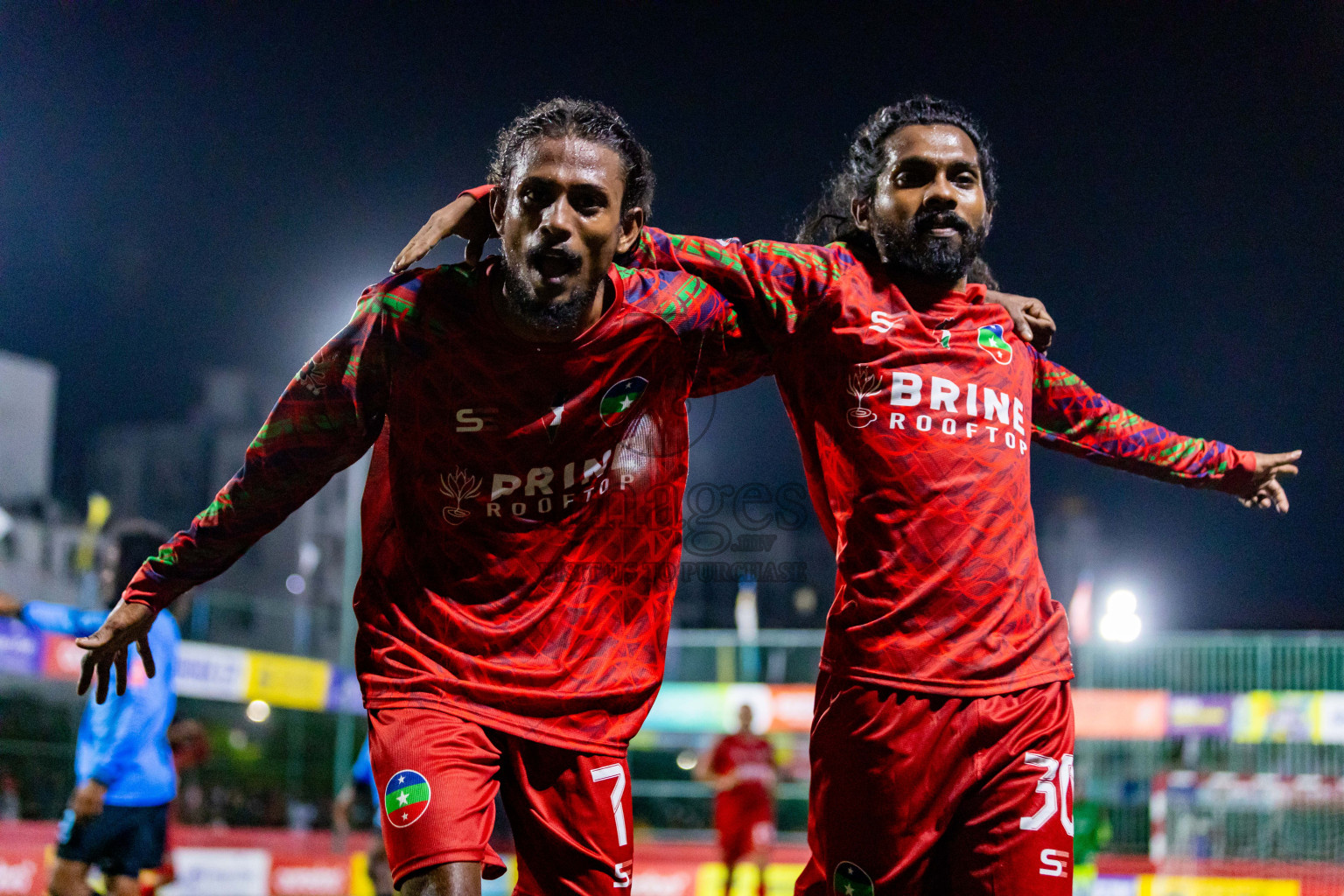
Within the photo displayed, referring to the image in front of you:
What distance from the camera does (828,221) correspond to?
3.31 meters

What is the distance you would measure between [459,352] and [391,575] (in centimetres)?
50

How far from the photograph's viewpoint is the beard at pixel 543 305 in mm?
2391

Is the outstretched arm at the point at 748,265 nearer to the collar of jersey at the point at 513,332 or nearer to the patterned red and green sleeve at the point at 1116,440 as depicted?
the collar of jersey at the point at 513,332

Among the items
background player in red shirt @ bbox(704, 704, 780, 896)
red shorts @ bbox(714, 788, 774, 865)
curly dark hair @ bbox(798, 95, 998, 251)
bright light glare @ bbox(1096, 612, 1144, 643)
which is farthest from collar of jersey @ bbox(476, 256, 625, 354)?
bright light glare @ bbox(1096, 612, 1144, 643)

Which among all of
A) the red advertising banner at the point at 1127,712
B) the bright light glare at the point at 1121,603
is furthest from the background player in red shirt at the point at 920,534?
the bright light glare at the point at 1121,603

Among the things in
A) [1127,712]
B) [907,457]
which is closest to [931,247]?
[907,457]

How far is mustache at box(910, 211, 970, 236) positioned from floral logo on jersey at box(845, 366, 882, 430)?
41 centimetres

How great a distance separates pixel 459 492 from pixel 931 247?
1274 millimetres

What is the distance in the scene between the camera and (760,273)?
275 centimetres

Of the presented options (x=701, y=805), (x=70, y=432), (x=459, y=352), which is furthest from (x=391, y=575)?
(x=70, y=432)

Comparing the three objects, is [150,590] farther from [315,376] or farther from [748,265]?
[748,265]

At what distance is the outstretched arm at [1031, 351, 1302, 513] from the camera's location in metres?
3.04

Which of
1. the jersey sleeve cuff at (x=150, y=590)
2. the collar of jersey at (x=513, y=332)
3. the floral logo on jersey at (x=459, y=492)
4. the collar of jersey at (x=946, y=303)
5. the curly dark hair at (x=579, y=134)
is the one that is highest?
the curly dark hair at (x=579, y=134)

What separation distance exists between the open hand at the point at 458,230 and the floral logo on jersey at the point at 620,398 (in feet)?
1.36
